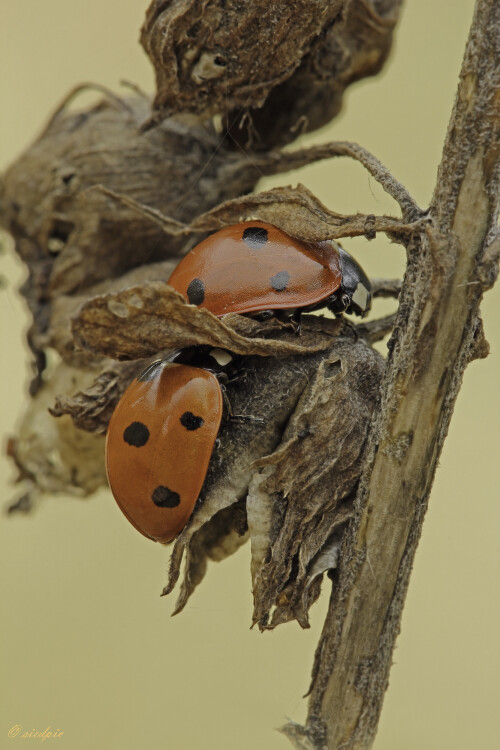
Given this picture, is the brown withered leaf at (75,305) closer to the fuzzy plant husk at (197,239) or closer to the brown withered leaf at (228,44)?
the fuzzy plant husk at (197,239)

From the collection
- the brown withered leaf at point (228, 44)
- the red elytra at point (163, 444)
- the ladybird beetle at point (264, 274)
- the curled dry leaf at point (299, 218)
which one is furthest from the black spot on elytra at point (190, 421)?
the brown withered leaf at point (228, 44)

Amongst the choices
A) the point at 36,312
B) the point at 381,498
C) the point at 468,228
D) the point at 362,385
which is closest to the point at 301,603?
the point at 381,498

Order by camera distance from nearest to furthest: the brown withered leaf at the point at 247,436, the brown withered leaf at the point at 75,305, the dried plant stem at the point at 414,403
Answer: the dried plant stem at the point at 414,403
the brown withered leaf at the point at 247,436
the brown withered leaf at the point at 75,305

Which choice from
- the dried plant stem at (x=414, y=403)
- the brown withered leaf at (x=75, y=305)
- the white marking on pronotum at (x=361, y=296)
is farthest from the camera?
the brown withered leaf at (x=75, y=305)

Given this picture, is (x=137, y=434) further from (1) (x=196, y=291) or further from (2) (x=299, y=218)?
(2) (x=299, y=218)

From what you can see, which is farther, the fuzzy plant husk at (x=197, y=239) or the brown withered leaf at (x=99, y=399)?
the brown withered leaf at (x=99, y=399)

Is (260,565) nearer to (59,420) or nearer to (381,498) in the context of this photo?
(381,498)

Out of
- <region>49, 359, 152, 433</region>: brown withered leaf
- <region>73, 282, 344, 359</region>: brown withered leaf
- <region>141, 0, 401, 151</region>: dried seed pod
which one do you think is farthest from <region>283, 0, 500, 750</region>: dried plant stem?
<region>49, 359, 152, 433</region>: brown withered leaf
